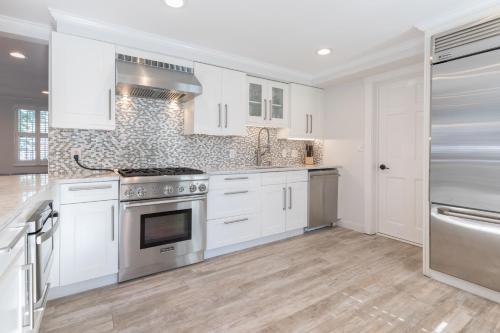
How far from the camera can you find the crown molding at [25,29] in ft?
7.72

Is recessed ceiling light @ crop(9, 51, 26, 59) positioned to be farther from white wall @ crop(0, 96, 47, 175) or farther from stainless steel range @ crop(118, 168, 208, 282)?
white wall @ crop(0, 96, 47, 175)

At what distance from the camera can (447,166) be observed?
2.28 meters

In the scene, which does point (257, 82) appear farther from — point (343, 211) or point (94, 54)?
point (343, 211)

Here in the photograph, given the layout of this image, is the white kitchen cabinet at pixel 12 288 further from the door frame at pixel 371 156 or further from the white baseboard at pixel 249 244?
the door frame at pixel 371 156

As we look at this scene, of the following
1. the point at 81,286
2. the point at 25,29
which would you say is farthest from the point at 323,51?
the point at 81,286

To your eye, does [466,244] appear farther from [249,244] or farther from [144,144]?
[144,144]

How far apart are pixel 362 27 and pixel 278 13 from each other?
863 mm

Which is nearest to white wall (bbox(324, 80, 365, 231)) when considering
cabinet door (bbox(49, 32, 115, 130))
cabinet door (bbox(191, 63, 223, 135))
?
cabinet door (bbox(191, 63, 223, 135))

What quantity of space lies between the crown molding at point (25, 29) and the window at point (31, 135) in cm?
564

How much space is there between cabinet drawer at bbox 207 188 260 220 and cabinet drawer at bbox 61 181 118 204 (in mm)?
969

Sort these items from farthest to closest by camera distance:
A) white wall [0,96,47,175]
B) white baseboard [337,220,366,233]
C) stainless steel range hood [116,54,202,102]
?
Result: white wall [0,96,47,175]
white baseboard [337,220,366,233]
stainless steel range hood [116,54,202,102]

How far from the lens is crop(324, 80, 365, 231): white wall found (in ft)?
12.8

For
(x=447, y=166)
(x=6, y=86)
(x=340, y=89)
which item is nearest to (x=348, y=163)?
(x=340, y=89)

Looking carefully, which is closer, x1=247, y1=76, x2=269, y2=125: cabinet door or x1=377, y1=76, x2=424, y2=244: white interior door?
x1=377, y1=76, x2=424, y2=244: white interior door
